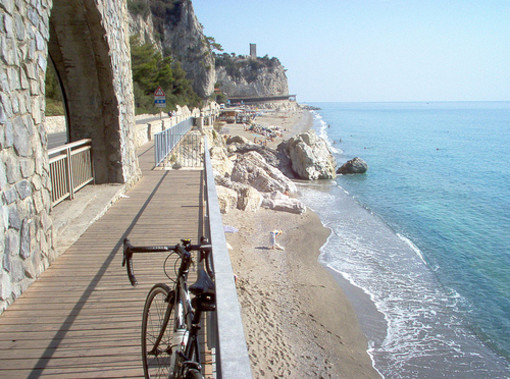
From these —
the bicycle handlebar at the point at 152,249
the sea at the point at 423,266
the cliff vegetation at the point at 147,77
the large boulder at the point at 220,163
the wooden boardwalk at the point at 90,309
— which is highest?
the cliff vegetation at the point at 147,77

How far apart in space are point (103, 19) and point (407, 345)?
892cm

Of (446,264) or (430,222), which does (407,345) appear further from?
(430,222)

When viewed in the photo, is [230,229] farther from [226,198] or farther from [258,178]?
[258,178]

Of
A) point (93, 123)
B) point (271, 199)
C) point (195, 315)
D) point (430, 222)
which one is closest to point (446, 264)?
point (430, 222)

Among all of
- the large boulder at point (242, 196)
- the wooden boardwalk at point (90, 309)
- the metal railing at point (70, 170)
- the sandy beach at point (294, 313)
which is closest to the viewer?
the wooden boardwalk at point (90, 309)

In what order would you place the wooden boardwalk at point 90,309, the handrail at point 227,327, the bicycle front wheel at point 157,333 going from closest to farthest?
the handrail at point 227,327, the bicycle front wheel at point 157,333, the wooden boardwalk at point 90,309

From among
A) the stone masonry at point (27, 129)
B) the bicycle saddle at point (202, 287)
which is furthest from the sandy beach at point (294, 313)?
the bicycle saddle at point (202, 287)

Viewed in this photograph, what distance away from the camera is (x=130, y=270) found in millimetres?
2635

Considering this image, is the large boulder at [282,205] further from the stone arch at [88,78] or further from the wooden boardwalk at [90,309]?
the wooden boardwalk at [90,309]

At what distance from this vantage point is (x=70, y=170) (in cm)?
706

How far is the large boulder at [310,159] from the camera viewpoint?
96.3 feet

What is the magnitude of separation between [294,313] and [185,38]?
70.8m

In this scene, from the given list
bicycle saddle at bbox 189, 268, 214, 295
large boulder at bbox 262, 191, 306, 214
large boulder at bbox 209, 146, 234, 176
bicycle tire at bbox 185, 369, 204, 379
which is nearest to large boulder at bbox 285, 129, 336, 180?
large boulder at bbox 209, 146, 234, 176

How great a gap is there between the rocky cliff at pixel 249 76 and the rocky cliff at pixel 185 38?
49.6m
